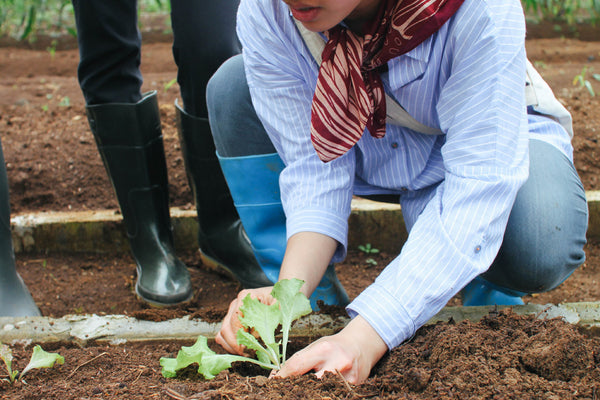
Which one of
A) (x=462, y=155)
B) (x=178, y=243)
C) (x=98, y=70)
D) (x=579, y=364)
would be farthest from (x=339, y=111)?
(x=178, y=243)

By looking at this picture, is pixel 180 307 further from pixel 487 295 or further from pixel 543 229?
pixel 543 229

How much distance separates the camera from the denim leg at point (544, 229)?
1.39 metres

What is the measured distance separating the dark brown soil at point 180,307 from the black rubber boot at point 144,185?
0.37ft

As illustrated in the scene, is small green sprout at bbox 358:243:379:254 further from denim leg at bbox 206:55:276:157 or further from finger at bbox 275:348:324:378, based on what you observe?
finger at bbox 275:348:324:378

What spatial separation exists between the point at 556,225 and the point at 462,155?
386mm

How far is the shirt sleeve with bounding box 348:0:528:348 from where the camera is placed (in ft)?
3.70

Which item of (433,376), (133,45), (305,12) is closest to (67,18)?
(133,45)

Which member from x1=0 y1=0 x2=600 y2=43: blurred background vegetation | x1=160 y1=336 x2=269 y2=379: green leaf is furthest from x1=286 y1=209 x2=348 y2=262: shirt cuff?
x1=0 y1=0 x2=600 y2=43: blurred background vegetation

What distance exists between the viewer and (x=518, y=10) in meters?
1.15

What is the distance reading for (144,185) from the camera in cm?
197

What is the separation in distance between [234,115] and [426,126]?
0.58m

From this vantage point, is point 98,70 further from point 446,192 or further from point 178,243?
point 446,192

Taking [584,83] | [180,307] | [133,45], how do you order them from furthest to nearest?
[584,83]
[180,307]
[133,45]

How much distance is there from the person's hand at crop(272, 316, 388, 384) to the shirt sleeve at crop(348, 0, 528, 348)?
0.12 feet
